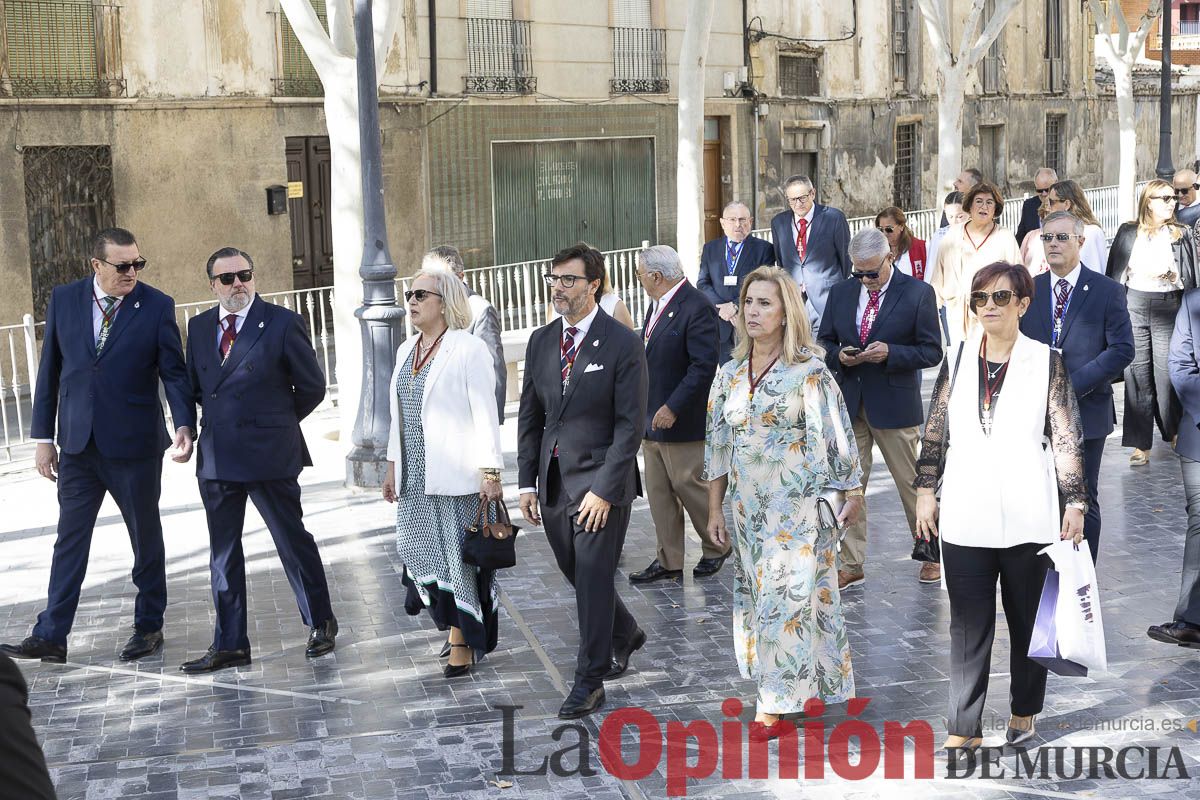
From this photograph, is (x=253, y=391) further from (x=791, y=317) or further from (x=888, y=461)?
(x=888, y=461)

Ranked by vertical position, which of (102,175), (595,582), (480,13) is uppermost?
(480,13)

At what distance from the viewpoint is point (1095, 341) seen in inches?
282

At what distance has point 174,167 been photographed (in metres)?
19.1

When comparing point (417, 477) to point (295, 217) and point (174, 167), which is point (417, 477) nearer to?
point (174, 167)

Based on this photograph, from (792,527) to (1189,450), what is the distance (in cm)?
206

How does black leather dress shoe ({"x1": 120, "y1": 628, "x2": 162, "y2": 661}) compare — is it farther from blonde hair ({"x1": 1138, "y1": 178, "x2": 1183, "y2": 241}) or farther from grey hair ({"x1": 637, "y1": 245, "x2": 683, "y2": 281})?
blonde hair ({"x1": 1138, "y1": 178, "x2": 1183, "y2": 241})

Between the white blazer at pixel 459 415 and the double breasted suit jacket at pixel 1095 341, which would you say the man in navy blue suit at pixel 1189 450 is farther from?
the white blazer at pixel 459 415

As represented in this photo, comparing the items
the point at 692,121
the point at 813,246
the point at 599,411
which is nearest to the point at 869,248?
the point at 599,411

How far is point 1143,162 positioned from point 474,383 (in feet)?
138

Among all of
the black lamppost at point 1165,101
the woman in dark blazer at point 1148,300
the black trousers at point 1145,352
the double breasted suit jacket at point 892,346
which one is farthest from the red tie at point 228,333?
the black lamppost at point 1165,101

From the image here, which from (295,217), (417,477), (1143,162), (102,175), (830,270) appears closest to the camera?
(417,477)

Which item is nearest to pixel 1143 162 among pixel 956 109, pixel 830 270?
pixel 956 109

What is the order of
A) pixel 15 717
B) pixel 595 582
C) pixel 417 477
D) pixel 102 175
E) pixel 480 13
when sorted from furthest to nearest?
pixel 480 13 < pixel 102 175 < pixel 417 477 < pixel 595 582 < pixel 15 717

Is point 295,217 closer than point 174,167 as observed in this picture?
No
